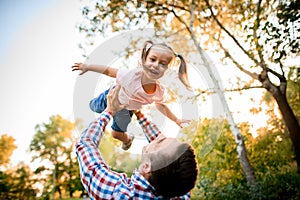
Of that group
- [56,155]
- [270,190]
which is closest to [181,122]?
[270,190]

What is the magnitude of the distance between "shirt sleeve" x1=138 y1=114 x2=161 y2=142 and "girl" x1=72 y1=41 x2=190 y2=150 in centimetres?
5

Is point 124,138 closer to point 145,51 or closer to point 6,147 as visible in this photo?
point 145,51

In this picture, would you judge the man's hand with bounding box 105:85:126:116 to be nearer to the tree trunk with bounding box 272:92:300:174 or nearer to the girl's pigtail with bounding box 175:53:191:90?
the girl's pigtail with bounding box 175:53:191:90

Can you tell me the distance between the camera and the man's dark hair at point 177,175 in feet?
3.26

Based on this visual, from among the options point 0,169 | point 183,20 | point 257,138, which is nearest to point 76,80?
point 183,20

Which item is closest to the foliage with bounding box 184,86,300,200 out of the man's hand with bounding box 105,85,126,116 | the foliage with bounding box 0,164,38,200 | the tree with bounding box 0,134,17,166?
the man's hand with bounding box 105,85,126,116

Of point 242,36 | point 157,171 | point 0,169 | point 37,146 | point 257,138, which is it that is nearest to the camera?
point 157,171

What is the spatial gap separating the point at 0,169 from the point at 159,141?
18.6m

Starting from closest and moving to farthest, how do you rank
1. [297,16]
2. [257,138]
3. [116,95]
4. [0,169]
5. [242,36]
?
1. [116,95]
2. [297,16]
3. [242,36]
4. [257,138]
5. [0,169]

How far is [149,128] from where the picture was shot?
124cm

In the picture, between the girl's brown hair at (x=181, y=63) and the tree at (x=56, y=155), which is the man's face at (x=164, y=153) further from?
the tree at (x=56, y=155)

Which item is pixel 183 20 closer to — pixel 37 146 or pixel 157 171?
pixel 157 171

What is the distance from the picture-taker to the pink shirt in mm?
1181

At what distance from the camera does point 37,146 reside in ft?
61.3
